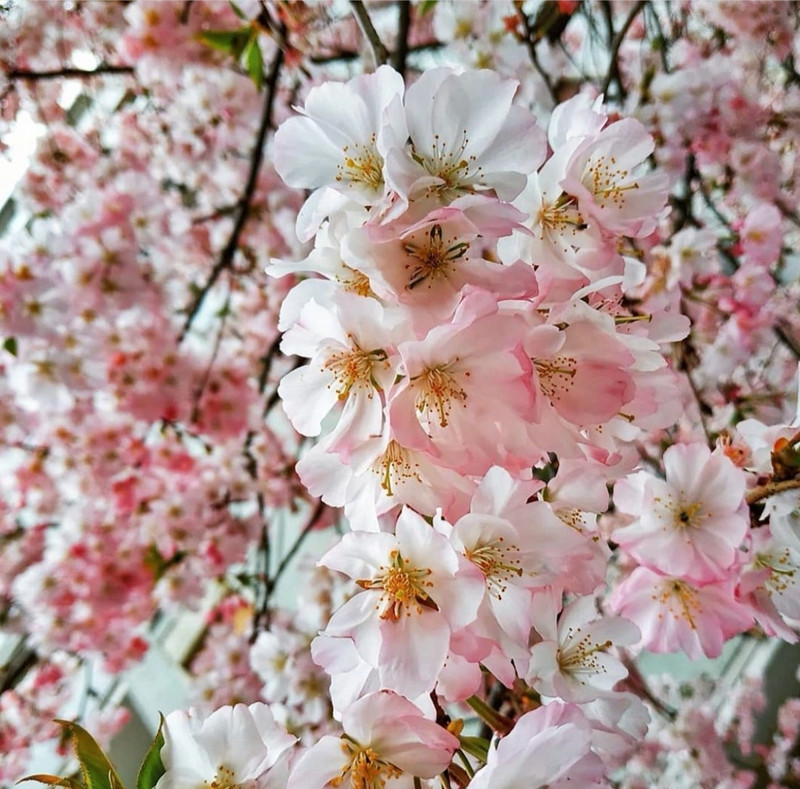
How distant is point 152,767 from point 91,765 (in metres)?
0.04

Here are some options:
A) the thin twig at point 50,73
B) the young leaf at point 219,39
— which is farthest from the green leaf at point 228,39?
the thin twig at point 50,73

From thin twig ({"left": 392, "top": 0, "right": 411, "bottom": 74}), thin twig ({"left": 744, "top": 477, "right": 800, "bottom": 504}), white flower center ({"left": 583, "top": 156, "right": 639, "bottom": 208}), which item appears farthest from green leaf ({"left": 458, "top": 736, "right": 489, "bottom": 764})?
thin twig ({"left": 392, "top": 0, "right": 411, "bottom": 74})

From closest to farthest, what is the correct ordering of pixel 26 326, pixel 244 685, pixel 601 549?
pixel 601 549 < pixel 26 326 < pixel 244 685

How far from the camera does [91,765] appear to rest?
0.46 m

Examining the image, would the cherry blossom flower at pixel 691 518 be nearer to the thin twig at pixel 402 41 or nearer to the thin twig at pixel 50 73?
the thin twig at pixel 402 41

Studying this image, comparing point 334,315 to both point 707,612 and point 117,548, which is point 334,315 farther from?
point 117,548

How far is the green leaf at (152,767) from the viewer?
0.47 metres

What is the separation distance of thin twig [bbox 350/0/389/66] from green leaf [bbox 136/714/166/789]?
1.83 ft

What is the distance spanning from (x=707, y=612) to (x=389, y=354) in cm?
37

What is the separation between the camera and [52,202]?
77.7 inches

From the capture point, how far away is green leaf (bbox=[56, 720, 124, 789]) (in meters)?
0.45

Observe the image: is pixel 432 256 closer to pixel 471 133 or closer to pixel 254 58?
pixel 471 133

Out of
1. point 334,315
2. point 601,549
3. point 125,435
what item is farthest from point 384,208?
point 125,435

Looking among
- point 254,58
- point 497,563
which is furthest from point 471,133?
point 254,58
